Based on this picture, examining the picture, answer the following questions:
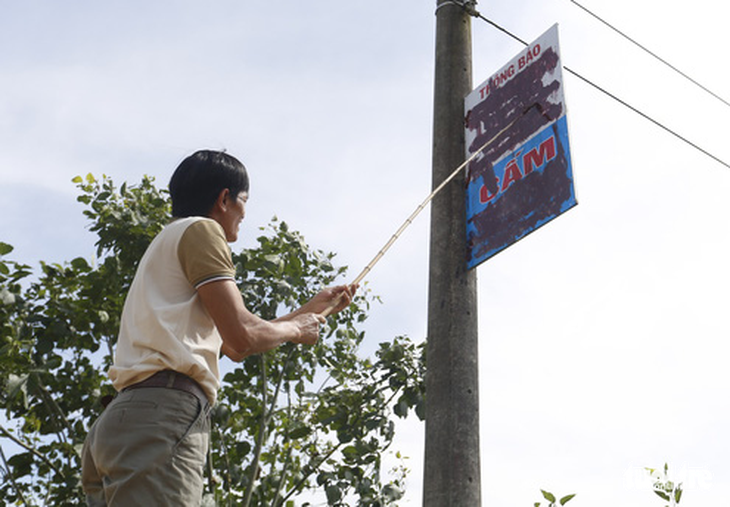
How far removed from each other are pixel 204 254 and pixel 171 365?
297 mm

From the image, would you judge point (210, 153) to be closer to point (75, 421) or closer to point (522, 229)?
point (522, 229)

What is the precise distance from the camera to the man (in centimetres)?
199

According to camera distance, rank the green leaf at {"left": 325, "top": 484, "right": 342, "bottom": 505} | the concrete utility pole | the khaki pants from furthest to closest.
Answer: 1. the green leaf at {"left": 325, "top": 484, "right": 342, "bottom": 505}
2. the concrete utility pole
3. the khaki pants

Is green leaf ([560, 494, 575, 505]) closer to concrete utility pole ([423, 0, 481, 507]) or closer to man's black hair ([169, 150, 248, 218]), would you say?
concrete utility pole ([423, 0, 481, 507])

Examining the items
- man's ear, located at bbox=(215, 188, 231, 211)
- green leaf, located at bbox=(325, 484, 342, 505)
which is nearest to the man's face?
man's ear, located at bbox=(215, 188, 231, 211)

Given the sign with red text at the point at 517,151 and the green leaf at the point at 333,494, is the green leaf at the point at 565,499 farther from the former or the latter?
the green leaf at the point at 333,494

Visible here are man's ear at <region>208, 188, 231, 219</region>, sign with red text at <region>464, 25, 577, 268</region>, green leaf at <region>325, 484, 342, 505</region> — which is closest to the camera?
man's ear at <region>208, 188, 231, 219</region>

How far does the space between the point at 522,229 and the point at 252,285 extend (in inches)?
76.3

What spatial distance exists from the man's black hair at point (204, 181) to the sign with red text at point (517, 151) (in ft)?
5.97

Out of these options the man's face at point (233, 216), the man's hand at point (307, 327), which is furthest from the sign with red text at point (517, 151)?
the man's face at point (233, 216)

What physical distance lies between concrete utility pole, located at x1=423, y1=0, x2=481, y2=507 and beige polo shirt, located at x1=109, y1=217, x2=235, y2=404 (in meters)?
1.64

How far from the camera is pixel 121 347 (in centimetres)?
225

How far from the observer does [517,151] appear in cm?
426

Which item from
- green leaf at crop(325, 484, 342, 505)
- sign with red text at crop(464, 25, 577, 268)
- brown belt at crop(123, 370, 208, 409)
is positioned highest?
sign with red text at crop(464, 25, 577, 268)
